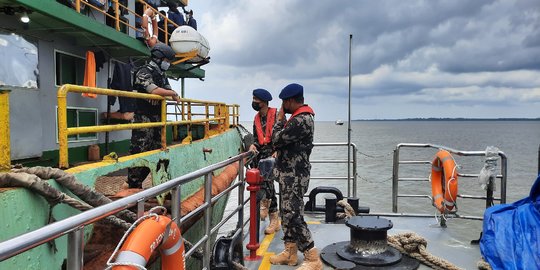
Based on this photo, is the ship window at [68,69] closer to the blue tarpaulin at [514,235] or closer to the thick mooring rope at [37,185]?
the thick mooring rope at [37,185]

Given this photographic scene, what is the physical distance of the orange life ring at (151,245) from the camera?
1820mm

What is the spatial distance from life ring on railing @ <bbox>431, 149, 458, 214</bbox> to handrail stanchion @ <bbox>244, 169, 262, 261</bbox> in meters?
2.92

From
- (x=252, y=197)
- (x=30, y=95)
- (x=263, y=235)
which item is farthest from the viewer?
(x=30, y=95)

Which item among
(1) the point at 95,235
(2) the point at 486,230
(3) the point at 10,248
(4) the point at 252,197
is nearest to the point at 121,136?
(1) the point at 95,235

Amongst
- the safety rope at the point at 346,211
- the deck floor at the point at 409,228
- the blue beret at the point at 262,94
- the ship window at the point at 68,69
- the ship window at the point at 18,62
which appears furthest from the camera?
the ship window at the point at 68,69

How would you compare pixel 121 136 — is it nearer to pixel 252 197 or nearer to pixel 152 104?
pixel 152 104

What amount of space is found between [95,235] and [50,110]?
11.6 feet

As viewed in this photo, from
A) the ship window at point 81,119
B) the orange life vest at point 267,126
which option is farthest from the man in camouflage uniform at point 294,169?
the ship window at point 81,119

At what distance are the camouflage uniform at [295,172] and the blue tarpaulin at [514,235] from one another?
1.99m

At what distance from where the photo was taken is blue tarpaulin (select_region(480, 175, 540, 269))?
4.03 meters

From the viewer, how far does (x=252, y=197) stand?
14.7 ft

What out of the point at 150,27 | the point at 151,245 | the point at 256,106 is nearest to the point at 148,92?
the point at 256,106

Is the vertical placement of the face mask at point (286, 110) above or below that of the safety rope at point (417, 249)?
above

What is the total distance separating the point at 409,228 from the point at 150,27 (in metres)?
7.80
